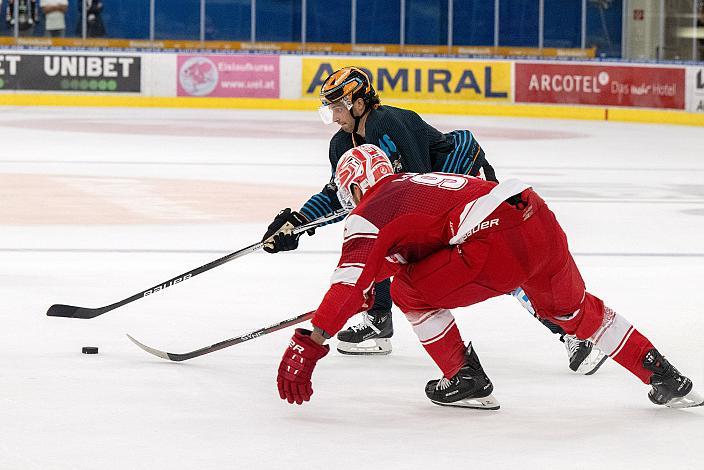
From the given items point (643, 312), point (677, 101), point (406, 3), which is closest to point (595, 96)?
point (677, 101)

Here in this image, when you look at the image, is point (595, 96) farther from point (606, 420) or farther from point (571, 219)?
point (606, 420)

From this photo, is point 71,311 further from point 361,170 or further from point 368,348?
point 361,170

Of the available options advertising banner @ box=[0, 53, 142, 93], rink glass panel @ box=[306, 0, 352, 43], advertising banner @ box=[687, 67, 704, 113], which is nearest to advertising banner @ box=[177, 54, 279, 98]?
advertising banner @ box=[0, 53, 142, 93]

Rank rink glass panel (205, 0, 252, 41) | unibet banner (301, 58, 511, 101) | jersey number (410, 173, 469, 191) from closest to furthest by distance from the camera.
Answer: jersey number (410, 173, 469, 191) → unibet banner (301, 58, 511, 101) → rink glass panel (205, 0, 252, 41)

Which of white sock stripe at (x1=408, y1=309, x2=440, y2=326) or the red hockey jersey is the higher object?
the red hockey jersey

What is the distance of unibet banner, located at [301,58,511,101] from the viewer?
18766 millimetres

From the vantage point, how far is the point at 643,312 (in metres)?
5.21

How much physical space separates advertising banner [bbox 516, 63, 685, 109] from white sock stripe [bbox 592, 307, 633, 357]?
13.8 metres

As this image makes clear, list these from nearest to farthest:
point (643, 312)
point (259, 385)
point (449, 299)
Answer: point (449, 299) < point (259, 385) < point (643, 312)

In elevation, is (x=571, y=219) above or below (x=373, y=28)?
below

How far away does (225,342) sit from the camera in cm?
403

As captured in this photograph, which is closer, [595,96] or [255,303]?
[255,303]

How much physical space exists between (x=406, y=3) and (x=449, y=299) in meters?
19.5

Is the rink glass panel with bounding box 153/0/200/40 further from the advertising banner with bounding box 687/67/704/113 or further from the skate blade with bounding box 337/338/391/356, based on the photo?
the skate blade with bounding box 337/338/391/356
